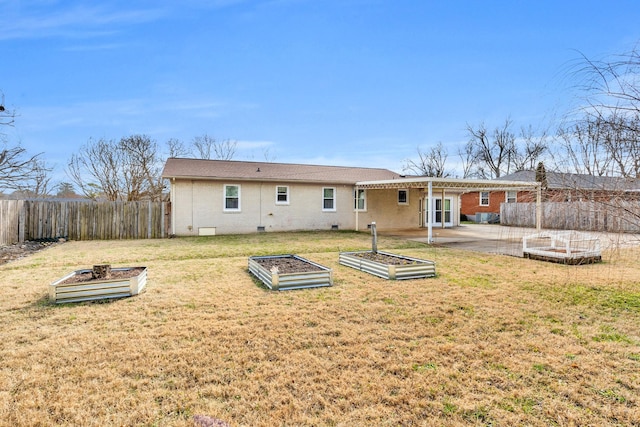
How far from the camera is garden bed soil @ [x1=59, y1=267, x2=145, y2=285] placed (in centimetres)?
595

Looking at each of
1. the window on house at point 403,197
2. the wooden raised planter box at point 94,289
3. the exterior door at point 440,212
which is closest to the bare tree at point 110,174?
the window on house at point 403,197

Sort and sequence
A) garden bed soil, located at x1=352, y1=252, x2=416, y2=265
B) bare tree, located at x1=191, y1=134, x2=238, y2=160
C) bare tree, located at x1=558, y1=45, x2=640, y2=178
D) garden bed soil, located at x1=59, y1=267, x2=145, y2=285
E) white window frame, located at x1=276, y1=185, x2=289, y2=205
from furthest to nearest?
bare tree, located at x1=191, y1=134, x2=238, y2=160 < white window frame, located at x1=276, y1=185, x2=289, y2=205 < garden bed soil, located at x1=352, y1=252, x2=416, y2=265 < garden bed soil, located at x1=59, y1=267, x2=145, y2=285 < bare tree, located at x1=558, y1=45, x2=640, y2=178

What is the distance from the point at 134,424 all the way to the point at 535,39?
7364 mm

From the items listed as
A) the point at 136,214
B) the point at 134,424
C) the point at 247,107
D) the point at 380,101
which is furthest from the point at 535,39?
the point at 247,107

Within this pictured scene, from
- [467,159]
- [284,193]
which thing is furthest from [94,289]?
[467,159]

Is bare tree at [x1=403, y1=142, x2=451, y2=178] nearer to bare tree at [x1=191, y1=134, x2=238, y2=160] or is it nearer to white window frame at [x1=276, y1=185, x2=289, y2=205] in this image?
bare tree at [x1=191, y1=134, x2=238, y2=160]

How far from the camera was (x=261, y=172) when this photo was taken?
17250 millimetres

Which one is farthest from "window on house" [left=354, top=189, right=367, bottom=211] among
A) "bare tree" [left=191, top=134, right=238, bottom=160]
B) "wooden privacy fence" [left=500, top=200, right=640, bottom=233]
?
"bare tree" [left=191, top=134, right=238, bottom=160]

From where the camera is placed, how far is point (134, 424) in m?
2.39

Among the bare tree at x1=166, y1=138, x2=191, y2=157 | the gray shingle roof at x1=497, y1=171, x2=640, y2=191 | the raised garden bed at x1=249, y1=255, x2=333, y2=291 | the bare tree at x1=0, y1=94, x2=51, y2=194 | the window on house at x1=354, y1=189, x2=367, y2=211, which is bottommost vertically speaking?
the raised garden bed at x1=249, y1=255, x2=333, y2=291

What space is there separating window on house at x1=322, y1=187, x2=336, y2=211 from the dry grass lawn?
38.1 ft

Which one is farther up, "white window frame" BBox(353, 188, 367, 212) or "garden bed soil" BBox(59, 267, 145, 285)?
"white window frame" BBox(353, 188, 367, 212)

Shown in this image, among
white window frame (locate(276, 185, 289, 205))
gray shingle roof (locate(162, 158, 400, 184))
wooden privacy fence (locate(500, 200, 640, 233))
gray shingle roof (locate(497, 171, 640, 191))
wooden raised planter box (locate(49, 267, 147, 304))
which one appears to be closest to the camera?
gray shingle roof (locate(497, 171, 640, 191))

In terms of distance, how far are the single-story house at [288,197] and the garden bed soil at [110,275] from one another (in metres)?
8.65
